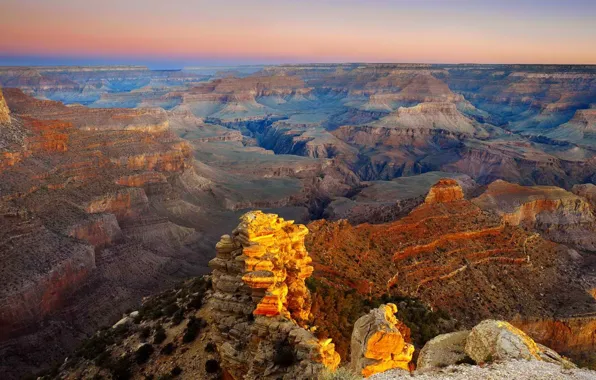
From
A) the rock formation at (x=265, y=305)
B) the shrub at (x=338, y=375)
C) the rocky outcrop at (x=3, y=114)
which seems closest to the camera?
the shrub at (x=338, y=375)

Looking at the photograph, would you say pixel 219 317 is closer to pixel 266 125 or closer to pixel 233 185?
pixel 233 185

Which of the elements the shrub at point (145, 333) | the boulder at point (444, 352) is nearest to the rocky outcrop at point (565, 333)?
the boulder at point (444, 352)

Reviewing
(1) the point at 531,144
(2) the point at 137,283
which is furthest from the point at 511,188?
(1) the point at 531,144

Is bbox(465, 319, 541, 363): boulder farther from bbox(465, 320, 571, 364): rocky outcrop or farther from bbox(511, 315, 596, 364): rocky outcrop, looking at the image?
bbox(511, 315, 596, 364): rocky outcrop

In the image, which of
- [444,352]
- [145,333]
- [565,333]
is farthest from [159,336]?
[565,333]

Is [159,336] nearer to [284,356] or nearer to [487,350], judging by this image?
[284,356]

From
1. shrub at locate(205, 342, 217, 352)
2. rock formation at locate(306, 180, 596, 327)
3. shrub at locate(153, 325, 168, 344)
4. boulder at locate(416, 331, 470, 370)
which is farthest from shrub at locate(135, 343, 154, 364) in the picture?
boulder at locate(416, 331, 470, 370)

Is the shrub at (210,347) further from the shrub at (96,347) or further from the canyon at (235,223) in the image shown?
the shrub at (96,347)
